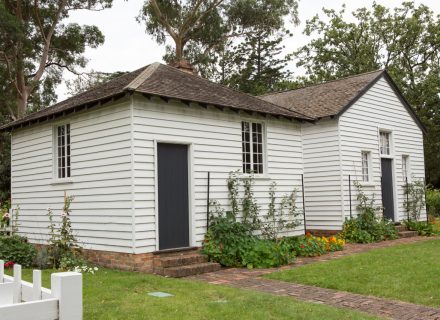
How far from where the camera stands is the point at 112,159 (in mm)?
10031

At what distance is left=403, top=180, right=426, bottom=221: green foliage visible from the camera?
17391 millimetres

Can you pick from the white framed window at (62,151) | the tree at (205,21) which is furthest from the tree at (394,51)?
the white framed window at (62,151)

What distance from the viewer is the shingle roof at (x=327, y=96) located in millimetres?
15344

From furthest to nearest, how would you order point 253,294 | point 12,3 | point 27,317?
1. point 12,3
2. point 253,294
3. point 27,317

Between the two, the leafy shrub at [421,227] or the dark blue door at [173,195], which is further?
the leafy shrub at [421,227]

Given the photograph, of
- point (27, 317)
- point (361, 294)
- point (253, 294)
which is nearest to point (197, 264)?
point (253, 294)

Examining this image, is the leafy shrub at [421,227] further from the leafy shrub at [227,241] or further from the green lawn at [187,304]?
the green lawn at [187,304]

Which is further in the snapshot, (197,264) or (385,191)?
(385,191)

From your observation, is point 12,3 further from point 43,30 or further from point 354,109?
point 354,109

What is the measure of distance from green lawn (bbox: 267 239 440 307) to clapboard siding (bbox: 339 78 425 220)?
4.51 m

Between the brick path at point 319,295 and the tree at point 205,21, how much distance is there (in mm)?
21603

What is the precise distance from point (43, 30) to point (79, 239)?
2108 cm

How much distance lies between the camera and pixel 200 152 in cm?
1085

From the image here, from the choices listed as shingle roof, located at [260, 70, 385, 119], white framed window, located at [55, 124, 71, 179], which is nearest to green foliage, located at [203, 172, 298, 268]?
white framed window, located at [55, 124, 71, 179]
